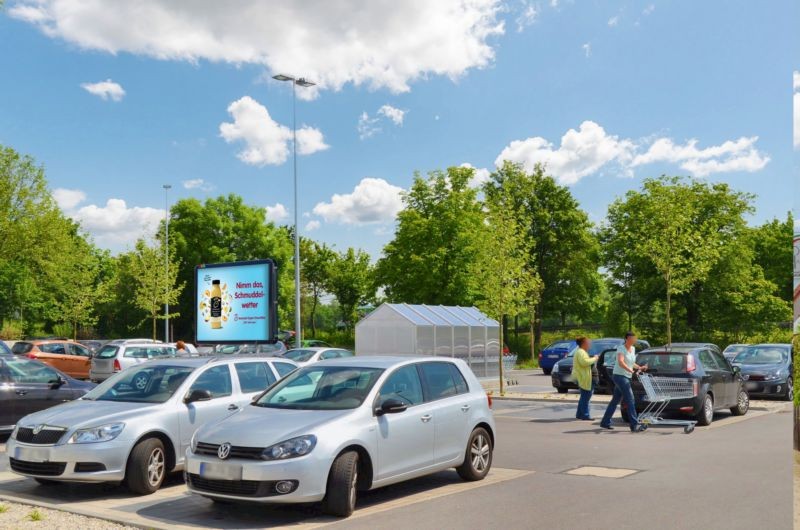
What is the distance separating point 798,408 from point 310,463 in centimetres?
466

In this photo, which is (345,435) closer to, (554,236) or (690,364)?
(690,364)

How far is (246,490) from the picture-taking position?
7793mm

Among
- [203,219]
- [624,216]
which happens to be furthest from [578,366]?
[203,219]

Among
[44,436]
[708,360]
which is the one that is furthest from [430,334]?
[44,436]

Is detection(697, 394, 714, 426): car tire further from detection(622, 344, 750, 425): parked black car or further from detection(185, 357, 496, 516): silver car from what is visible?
detection(185, 357, 496, 516): silver car

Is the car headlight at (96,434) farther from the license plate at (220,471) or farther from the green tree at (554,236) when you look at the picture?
the green tree at (554,236)

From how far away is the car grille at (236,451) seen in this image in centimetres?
783

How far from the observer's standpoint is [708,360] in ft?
54.6

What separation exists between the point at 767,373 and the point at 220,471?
17747 millimetres

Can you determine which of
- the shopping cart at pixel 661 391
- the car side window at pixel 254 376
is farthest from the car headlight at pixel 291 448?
the shopping cart at pixel 661 391

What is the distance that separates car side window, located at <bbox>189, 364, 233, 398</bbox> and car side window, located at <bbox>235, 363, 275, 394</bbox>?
19 centimetres

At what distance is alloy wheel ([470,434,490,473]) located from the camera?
10016 millimetres

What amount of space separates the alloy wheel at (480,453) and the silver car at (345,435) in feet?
0.04

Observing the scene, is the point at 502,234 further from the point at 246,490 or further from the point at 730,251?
the point at 730,251
